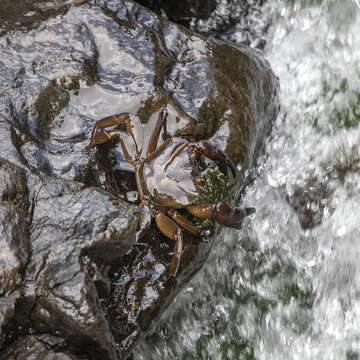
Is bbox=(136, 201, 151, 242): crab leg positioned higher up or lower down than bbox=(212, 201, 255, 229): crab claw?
lower down

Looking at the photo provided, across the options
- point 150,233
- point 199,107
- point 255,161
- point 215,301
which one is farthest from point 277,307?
point 199,107

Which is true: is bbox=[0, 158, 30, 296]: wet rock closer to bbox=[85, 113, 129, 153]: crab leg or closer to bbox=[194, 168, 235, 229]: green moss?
bbox=[85, 113, 129, 153]: crab leg

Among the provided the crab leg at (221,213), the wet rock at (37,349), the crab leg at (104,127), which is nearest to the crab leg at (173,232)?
the crab leg at (221,213)

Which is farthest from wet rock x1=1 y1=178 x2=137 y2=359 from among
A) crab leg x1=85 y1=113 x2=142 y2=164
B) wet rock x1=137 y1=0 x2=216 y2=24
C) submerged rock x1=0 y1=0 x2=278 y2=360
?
wet rock x1=137 y1=0 x2=216 y2=24

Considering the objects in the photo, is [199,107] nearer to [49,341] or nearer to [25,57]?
[25,57]

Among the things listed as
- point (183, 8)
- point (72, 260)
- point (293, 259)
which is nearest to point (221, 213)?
point (72, 260)

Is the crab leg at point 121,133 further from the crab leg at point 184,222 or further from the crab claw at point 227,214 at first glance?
the crab claw at point 227,214
